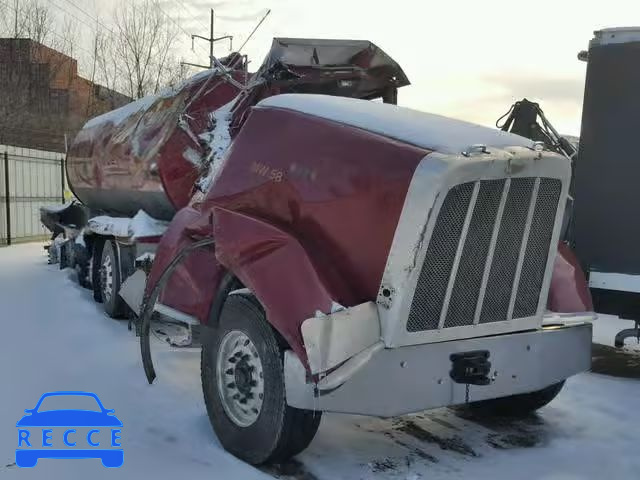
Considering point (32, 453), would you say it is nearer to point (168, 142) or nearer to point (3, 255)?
point (168, 142)

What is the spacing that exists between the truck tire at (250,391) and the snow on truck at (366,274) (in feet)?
0.04

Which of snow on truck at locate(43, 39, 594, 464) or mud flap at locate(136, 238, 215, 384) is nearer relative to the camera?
snow on truck at locate(43, 39, 594, 464)

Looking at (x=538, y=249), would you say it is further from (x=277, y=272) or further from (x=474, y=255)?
(x=277, y=272)

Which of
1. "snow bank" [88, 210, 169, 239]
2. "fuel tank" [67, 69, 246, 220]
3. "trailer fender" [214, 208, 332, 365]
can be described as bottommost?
"snow bank" [88, 210, 169, 239]

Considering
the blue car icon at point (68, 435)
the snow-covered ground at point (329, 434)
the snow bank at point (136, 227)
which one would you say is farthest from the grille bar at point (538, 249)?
the snow bank at point (136, 227)

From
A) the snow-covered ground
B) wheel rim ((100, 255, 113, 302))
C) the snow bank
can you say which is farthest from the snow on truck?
→ wheel rim ((100, 255, 113, 302))

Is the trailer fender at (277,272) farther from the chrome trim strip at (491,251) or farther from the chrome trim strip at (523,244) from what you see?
the chrome trim strip at (523,244)

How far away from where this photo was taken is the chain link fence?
17.0 m

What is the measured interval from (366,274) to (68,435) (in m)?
2.26

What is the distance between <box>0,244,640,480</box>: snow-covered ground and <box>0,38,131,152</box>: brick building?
90.6 feet

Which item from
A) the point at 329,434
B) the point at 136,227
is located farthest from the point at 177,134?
the point at 329,434

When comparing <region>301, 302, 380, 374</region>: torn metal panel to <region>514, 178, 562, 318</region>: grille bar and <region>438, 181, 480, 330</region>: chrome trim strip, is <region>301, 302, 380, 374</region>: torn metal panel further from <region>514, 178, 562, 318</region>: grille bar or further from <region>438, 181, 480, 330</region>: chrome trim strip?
<region>514, 178, 562, 318</region>: grille bar

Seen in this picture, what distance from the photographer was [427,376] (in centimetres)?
343

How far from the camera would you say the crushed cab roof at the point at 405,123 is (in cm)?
356
